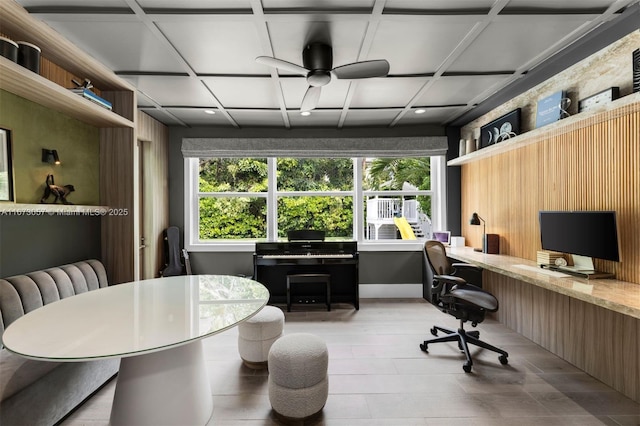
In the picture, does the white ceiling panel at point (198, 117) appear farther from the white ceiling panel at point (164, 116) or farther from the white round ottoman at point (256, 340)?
the white round ottoman at point (256, 340)

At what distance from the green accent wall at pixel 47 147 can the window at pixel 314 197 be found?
1.80 m

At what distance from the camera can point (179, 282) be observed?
2141 mm

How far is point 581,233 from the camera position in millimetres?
2180

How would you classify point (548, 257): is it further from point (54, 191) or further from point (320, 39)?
point (54, 191)

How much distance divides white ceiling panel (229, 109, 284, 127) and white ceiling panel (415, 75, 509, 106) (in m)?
1.77

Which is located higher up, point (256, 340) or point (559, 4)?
point (559, 4)

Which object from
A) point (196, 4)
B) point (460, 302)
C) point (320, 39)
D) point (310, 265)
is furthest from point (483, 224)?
point (196, 4)

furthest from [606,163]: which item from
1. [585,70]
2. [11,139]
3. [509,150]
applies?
[11,139]

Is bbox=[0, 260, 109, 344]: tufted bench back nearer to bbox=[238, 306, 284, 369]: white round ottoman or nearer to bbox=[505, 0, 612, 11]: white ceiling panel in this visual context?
bbox=[238, 306, 284, 369]: white round ottoman

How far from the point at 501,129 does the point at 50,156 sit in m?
4.14

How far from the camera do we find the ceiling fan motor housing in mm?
2121

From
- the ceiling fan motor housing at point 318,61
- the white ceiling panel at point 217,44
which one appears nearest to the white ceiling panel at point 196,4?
the white ceiling panel at point 217,44

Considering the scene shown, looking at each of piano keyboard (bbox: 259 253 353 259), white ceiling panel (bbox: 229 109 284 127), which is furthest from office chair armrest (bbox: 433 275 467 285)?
white ceiling panel (bbox: 229 109 284 127)

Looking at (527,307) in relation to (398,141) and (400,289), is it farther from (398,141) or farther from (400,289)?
(398,141)
